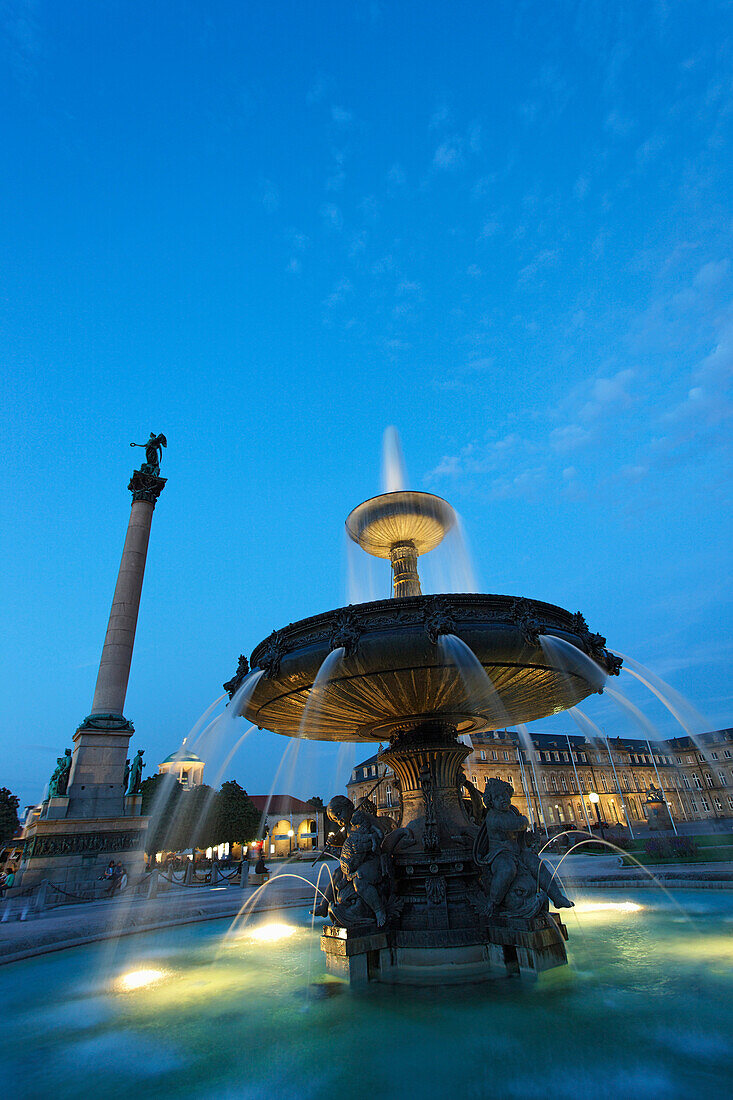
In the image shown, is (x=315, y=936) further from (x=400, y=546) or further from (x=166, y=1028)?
(x=400, y=546)

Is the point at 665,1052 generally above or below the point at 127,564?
below

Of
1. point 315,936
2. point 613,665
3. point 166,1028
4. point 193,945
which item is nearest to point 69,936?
point 193,945

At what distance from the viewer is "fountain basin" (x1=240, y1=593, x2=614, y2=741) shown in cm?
693

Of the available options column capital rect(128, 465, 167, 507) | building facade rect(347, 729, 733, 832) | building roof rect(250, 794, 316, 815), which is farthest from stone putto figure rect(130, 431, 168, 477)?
building roof rect(250, 794, 316, 815)

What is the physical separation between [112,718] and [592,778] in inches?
2758

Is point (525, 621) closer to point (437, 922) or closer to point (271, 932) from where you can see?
point (437, 922)

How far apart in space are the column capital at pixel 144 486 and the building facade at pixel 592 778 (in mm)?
46866

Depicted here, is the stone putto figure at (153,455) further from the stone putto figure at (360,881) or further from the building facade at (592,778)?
the building facade at (592,778)

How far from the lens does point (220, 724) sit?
896 centimetres

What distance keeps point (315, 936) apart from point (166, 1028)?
5.22 meters

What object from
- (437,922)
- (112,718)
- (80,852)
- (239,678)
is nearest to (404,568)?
(239,678)

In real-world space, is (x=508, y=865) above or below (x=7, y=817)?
below

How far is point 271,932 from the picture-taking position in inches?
394

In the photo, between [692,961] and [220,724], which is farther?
[220,724]
